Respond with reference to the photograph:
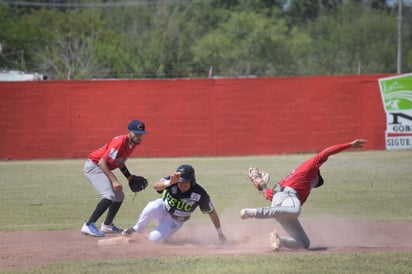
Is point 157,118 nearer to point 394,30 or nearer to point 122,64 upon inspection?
point 122,64

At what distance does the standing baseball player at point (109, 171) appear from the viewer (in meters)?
10.6

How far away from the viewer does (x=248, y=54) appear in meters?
52.1

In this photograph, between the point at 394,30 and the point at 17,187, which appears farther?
the point at 394,30

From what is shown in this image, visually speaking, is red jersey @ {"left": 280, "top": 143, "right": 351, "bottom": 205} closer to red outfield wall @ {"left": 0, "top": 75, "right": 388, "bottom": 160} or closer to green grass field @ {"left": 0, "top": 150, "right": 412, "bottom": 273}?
green grass field @ {"left": 0, "top": 150, "right": 412, "bottom": 273}

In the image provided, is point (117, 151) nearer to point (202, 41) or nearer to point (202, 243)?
point (202, 243)

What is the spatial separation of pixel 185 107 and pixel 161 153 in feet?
5.42

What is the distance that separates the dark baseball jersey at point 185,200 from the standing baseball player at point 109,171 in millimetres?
824

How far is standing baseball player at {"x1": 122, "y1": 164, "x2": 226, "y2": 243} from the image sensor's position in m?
10.0

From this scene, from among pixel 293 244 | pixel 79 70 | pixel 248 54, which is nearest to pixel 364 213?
pixel 293 244

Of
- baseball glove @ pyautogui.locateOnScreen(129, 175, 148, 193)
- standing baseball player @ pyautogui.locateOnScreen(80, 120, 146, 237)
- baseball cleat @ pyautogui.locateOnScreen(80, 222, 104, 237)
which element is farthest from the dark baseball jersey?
baseball cleat @ pyautogui.locateOnScreen(80, 222, 104, 237)

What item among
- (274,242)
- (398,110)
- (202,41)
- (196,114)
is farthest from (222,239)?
(202,41)

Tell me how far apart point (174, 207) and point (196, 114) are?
45.8 ft

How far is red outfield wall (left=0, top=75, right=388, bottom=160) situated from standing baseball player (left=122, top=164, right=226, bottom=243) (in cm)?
1371

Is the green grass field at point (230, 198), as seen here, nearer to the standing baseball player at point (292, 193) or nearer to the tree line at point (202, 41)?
the standing baseball player at point (292, 193)
